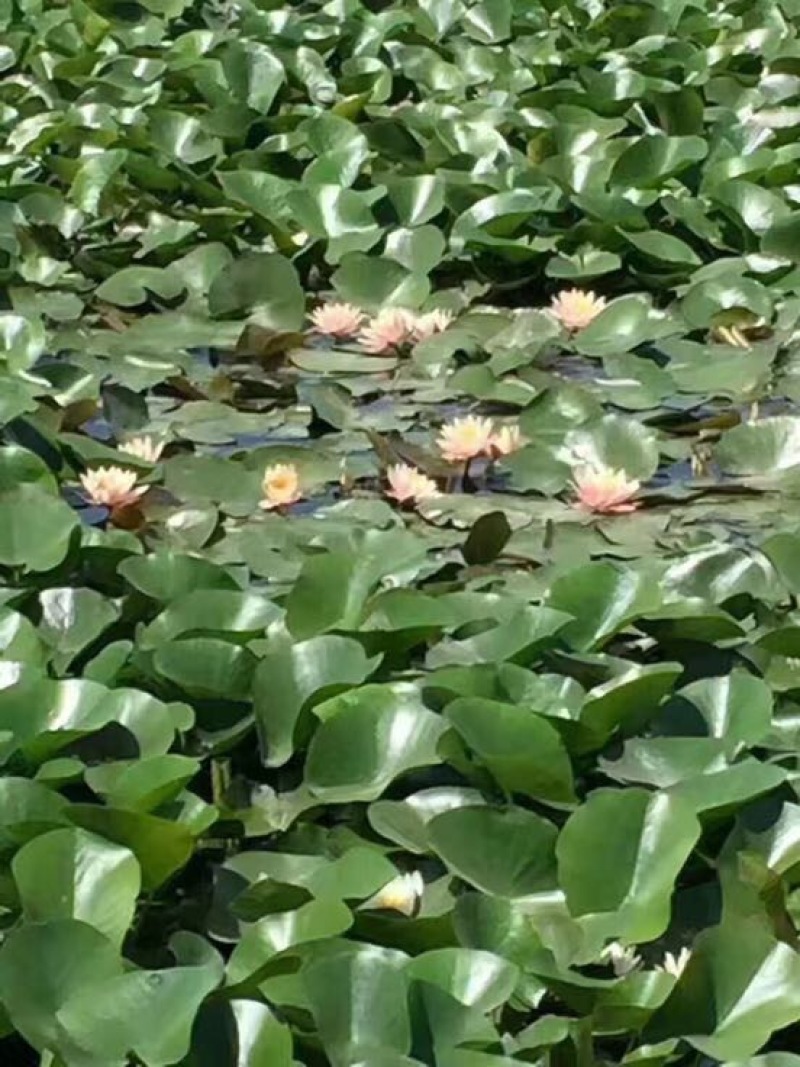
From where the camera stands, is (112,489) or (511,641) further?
(112,489)

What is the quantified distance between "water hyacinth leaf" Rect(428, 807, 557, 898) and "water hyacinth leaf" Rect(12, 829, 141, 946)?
9.0 inches

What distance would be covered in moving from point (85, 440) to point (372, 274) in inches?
25.6

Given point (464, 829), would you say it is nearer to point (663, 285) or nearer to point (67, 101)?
point (663, 285)

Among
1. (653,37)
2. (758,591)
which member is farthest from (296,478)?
(653,37)

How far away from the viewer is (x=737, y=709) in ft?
5.88

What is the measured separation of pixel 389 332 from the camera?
285 centimetres

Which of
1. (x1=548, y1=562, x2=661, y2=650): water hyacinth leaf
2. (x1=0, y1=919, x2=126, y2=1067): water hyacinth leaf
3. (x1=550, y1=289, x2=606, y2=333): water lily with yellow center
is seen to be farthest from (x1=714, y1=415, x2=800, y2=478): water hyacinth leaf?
(x1=0, y1=919, x2=126, y2=1067): water hyacinth leaf

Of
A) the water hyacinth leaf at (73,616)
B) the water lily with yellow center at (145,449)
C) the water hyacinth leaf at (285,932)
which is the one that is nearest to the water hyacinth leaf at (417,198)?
the water lily with yellow center at (145,449)

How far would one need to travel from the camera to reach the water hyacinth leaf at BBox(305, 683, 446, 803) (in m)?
1.74

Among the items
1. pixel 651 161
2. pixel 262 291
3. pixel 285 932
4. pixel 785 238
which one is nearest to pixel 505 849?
pixel 285 932

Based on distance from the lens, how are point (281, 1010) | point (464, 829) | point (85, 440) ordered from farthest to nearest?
point (85, 440)
point (464, 829)
point (281, 1010)

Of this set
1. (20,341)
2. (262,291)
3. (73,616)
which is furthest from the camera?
(262,291)

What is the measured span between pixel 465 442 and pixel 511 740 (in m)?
0.80

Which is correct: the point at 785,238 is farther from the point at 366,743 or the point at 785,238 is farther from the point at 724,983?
the point at 724,983
